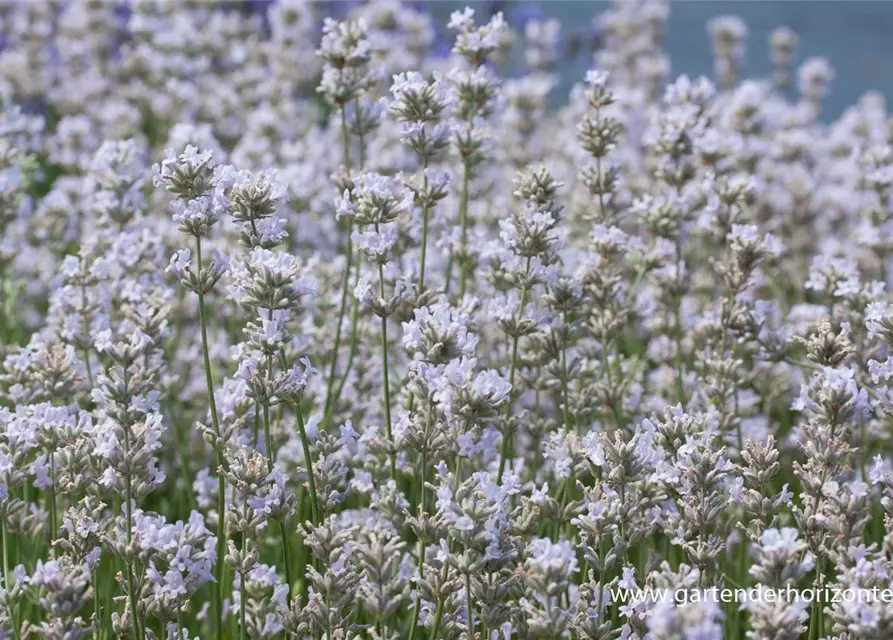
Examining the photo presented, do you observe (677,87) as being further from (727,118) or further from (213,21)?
(213,21)

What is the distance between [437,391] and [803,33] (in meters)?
8.35

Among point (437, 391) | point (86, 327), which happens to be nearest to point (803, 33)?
point (86, 327)

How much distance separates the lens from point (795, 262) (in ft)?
16.3

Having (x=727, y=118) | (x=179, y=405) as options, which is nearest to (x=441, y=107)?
(x=179, y=405)

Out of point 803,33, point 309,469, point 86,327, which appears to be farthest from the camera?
point 803,33

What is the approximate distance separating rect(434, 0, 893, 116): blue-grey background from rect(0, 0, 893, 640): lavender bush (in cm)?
447

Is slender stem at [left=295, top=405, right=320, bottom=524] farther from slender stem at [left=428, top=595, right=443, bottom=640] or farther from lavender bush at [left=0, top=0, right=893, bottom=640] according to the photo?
slender stem at [left=428, top=595, right=443, bottom=640]

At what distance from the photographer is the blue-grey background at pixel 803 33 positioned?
902 cm

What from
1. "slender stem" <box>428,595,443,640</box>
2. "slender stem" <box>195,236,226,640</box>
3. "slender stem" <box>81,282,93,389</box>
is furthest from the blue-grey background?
"slender stem" <box>428,595,443,640</box>

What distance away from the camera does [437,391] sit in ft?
6.69

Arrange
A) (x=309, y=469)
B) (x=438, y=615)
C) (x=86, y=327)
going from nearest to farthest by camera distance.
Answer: (x=438, y=615) → (x=309, y=469) → (x=86, y=327)

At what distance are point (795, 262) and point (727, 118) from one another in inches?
37.9

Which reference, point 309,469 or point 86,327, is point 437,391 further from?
point 86,327

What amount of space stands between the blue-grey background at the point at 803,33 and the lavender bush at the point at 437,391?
4469 mm
